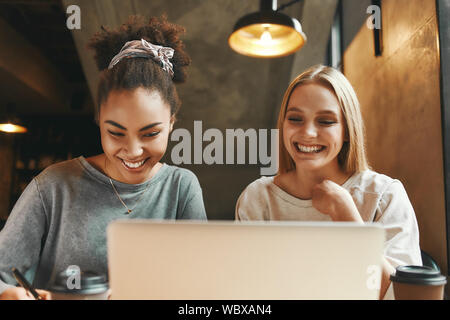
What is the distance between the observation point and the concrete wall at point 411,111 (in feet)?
5.59

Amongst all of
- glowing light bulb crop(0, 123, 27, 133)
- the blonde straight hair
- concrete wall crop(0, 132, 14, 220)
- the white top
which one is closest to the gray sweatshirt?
the white top

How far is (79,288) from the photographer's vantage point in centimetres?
73

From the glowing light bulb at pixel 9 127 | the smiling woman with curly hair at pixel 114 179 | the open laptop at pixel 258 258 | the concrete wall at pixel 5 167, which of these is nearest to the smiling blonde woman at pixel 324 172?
the smiling woman with curly hair at pixel 114 179

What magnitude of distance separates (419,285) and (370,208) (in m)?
0.59

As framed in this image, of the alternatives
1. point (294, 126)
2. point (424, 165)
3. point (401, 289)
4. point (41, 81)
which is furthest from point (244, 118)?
point (401, 289)

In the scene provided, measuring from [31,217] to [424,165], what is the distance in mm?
1770

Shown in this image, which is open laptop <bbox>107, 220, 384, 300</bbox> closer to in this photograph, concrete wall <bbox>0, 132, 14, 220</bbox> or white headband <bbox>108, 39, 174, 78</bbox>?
white headband <bbox>108, 39, 174, 78</bbox>

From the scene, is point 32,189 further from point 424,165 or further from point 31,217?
point 424,165

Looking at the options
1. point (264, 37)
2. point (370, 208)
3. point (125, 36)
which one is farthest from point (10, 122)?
point (370, 208)

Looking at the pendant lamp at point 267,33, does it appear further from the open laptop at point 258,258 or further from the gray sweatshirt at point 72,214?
the open laptop at point 258,258

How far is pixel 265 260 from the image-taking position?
23.2 inches

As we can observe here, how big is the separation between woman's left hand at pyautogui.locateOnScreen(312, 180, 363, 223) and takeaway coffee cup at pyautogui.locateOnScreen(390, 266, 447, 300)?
35cm

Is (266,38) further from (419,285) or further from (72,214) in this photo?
(419,285)

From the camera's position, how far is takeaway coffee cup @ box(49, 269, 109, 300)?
2.36ft
